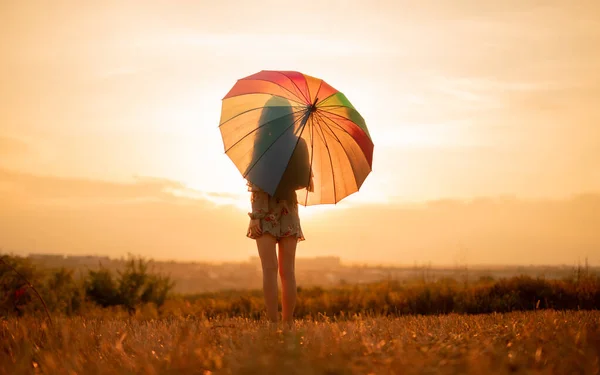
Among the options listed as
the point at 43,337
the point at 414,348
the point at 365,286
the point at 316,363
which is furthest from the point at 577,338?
the point at 365,286

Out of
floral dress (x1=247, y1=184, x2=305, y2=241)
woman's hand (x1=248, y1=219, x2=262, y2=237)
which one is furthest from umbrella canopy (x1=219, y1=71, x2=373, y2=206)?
woman's hand (x1=248, y1=219, x2=262, y2=237)

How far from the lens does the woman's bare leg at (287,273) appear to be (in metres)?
6.85

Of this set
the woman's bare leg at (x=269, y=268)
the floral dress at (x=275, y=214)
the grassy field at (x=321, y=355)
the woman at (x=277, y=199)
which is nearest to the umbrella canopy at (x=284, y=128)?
the woman at (x=277, y=199)

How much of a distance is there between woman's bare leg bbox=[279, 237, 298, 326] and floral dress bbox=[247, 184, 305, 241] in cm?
11

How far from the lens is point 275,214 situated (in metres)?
6.80

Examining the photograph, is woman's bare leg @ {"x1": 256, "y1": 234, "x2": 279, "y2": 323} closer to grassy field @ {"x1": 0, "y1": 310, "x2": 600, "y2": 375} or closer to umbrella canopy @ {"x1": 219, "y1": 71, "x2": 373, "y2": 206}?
umbrella canopy @ {"x1": 219, "y1": 71, "x2": 373, "y2": 206}

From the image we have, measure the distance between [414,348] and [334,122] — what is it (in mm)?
4816

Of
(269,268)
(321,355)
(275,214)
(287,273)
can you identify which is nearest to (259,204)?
(275,214)

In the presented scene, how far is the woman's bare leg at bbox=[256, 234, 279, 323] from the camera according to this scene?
6.70m

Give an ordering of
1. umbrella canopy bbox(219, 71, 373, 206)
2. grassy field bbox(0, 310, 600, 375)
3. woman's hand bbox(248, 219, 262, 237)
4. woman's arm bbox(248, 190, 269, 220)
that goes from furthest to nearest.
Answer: umbrella canopy bbox(219, 71, 373, 206) → woman's arm bbox(248, 190, 269, 220) → woman's hand bbox(248, 219, 262, 237) → grassy field bbox(0, 310, 600, 375)

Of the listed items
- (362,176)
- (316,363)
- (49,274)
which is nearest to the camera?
(316,363)

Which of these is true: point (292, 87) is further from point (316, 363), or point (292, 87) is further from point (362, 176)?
point (316, 363)

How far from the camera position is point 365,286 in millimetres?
13945

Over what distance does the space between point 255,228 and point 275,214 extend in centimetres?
32
